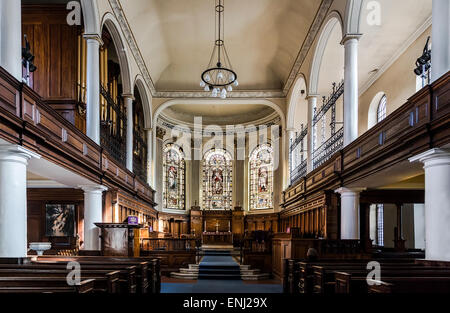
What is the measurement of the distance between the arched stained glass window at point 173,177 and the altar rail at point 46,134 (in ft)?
34.8

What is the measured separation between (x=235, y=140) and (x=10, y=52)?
1743 centimetres

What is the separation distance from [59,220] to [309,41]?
9.53m

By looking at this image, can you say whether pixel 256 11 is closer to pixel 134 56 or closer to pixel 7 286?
pixel 134 56

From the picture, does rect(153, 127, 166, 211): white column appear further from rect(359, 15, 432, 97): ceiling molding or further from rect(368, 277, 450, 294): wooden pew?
rect(368, 277, 450, 294): wooden pew

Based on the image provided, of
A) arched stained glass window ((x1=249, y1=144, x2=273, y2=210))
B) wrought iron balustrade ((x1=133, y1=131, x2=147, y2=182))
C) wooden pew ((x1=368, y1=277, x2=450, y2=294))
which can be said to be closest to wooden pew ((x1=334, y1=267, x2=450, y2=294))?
wooden pew ((x1=368, y1=277, x2=450, y2=294))

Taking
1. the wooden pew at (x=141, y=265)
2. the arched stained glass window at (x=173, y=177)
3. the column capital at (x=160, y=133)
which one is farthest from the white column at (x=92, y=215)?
the arched stained glass window at (x=173, y=177)

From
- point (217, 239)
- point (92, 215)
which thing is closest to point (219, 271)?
point (92, 215)

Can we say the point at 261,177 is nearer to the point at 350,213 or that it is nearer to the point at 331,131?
the point at 331,131

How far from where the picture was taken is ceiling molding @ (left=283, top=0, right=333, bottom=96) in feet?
38.1

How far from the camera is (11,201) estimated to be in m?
5.98

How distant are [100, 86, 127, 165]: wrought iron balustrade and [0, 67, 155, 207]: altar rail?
50.2 inches
